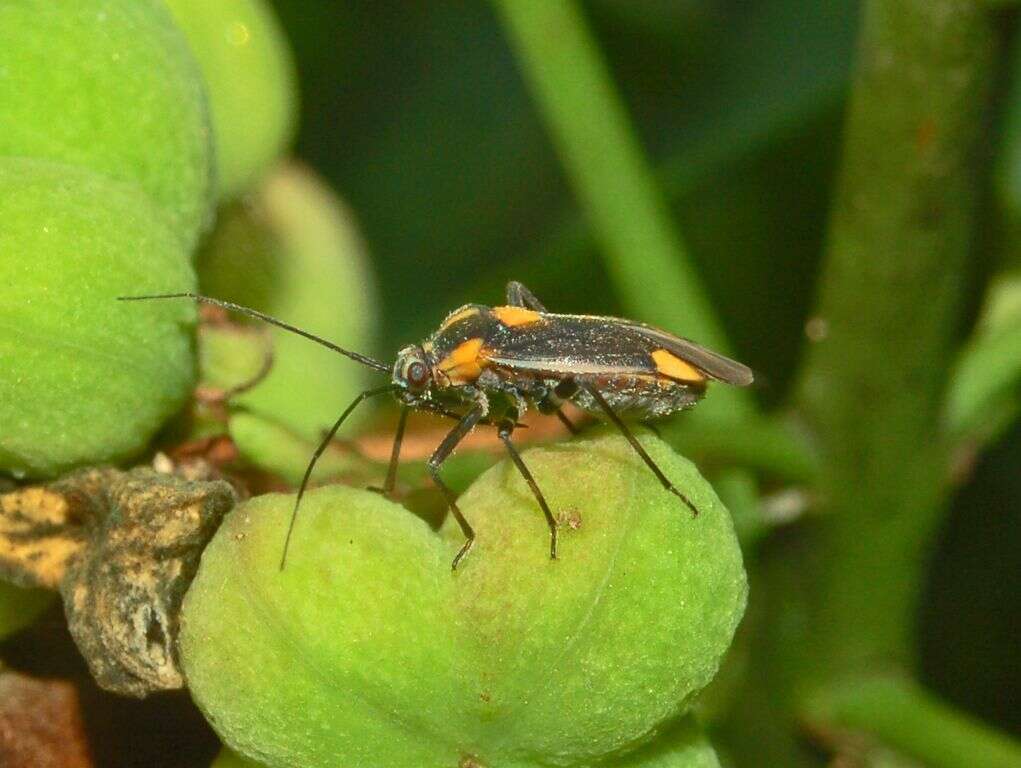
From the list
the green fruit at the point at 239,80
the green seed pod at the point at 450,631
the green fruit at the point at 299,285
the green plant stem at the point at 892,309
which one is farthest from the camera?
the green plant stem at the point at 892,309

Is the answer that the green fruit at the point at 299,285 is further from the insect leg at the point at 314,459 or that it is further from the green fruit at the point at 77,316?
the green fruit at the point at 77,316

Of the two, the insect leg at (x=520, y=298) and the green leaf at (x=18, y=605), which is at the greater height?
the green leaf at (x=18, y=605)

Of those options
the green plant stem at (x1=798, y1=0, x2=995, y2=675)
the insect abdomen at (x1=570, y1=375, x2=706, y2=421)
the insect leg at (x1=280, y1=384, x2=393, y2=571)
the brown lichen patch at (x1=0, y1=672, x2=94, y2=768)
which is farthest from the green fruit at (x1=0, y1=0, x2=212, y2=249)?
the green plant stem at (x1=798, y1=0, x2=995, y2=675)

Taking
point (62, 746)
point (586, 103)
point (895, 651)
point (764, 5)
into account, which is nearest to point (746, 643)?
point (895, 651)

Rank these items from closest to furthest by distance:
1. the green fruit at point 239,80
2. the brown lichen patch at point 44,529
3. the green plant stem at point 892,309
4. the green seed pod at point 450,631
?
the green seed pod at point 450,631
the brown lichen patch at point 44,529
the green fruit at point 239,80
the green plant stem at point 892,309

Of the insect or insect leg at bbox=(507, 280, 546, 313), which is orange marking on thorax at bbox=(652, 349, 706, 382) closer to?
the insect

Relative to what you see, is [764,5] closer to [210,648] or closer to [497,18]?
[497,18]

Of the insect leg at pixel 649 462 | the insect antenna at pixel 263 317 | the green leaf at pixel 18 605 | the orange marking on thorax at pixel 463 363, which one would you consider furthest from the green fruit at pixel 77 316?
the orange marking on thorax at pixel 463 363

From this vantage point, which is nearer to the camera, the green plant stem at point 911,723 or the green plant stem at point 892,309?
the green plant stem at point 911,723
